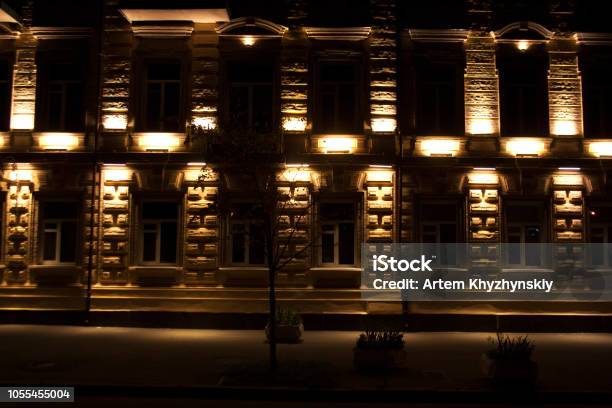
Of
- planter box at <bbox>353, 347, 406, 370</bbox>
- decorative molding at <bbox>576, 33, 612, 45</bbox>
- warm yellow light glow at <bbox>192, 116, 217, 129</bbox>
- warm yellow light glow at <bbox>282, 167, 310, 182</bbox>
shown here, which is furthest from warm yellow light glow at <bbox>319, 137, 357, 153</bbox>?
planter box at <bbox>353, 347, 406, 370</bbox>

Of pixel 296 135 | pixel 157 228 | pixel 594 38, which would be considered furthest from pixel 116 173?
pixel 594 38

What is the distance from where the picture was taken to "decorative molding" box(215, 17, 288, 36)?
19.2m

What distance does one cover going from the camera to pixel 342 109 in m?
19.5

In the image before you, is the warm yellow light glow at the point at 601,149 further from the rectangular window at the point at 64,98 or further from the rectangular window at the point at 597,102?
the rectangular window at the point at 64,98

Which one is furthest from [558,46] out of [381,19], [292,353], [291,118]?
[292,353]

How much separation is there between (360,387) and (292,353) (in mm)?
3940

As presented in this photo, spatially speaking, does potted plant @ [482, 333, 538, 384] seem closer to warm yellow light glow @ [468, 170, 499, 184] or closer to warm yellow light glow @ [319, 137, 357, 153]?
warm yellow light glow @ [468, 170, 499, 184]

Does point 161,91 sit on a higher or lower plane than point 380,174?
higher

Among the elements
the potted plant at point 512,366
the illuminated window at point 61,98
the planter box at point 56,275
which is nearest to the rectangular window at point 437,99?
the potted plant at point 512,366

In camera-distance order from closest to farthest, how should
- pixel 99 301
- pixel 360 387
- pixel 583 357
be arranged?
pixel 360 387
pixel 583 357
pixel 99 301

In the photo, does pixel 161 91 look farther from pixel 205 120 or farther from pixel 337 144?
pixel 337 144

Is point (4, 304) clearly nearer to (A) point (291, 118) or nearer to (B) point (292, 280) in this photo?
(B) point (292, 280)

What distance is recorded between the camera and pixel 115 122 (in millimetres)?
19156

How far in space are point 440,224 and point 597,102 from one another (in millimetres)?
6972
